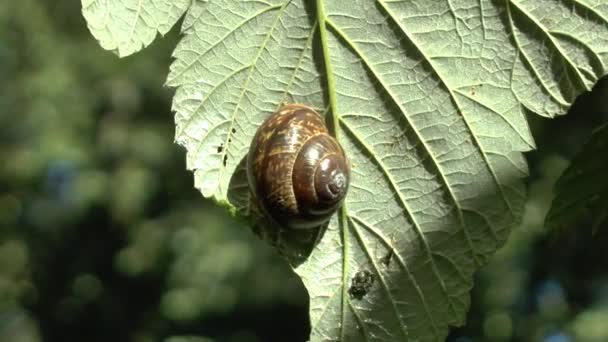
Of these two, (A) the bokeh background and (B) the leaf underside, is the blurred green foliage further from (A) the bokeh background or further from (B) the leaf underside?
(B) the leaf underside

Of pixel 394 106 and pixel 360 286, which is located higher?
pixel 394 106

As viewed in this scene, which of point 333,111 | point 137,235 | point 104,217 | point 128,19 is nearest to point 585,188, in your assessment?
point 333,111

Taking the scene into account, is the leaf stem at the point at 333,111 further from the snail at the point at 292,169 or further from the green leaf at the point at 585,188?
the green leaf at the point at 585,188

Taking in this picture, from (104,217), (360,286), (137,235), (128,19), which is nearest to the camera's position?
(128,19)

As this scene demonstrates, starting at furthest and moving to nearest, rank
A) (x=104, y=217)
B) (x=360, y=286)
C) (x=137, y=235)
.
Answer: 1. (x=104, y=217)
2. (x=137, y=235)
3. (x=360, y=286)

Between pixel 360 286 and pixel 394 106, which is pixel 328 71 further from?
pixel 360 286

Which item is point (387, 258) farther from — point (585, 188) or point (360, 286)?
point (585, 188)

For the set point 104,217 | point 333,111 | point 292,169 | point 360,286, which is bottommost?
point 104,217

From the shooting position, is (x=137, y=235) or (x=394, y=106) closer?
(x=394, y=106)

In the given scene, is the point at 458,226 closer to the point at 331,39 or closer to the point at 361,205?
the point at 361,205
